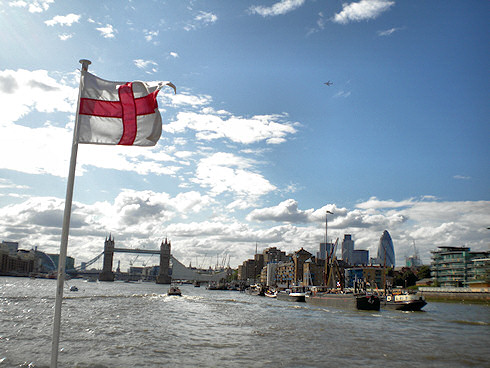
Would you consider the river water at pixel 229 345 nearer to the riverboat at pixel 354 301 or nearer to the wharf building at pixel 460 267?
the riverboat at pixel 354 301

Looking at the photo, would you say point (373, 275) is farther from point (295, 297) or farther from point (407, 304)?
point (407, 304)

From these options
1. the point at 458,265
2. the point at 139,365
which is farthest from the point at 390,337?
the point at 458,265

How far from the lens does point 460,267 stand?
435 ft

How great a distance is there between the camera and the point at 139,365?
1909 centimetres

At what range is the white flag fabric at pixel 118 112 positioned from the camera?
1006cm

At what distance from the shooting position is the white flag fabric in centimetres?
1006

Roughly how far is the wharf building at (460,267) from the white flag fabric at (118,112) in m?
127

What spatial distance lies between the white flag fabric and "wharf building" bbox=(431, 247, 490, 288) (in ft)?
417

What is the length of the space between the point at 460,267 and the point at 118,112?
476 feet

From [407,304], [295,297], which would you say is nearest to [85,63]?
[407,304]

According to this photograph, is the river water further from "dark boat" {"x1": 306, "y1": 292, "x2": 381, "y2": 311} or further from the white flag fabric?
"dark boat" {"x1": 306, "y1": 292, "x2": 381, "y2": 311}

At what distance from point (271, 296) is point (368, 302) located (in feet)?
186

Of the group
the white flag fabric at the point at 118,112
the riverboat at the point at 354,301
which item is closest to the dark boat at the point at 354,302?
the riverboat at the point at 354,301

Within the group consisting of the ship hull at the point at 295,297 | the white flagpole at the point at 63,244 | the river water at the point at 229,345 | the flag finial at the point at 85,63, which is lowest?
the ship hull at the point at 295,297
